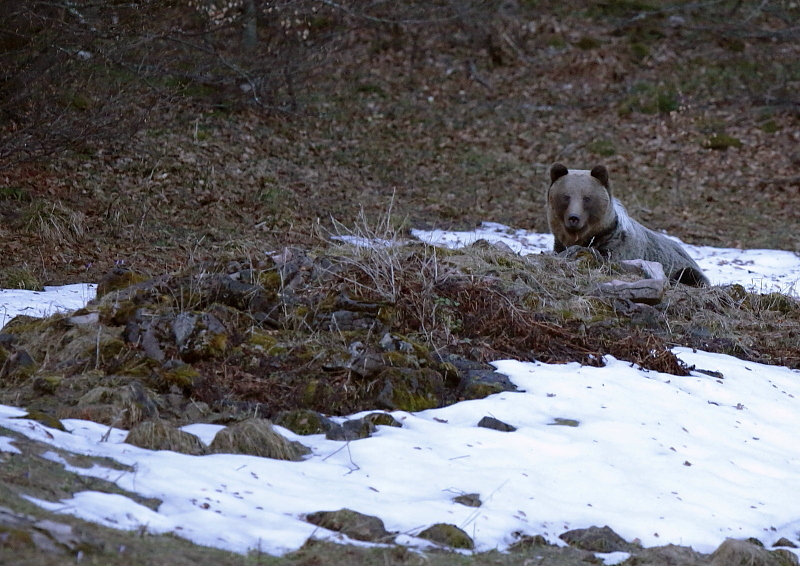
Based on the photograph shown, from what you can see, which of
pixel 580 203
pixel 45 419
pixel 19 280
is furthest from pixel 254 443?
pixel 580 203

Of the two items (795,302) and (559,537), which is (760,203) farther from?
(559,537)

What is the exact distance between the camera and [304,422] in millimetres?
4910

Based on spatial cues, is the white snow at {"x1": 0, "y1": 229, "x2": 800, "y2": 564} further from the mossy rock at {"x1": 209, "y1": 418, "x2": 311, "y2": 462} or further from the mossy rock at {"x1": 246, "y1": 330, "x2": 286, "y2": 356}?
the mossy rock at {"x1": 246, "y1": 330, "x2": 286, "y2": 356}

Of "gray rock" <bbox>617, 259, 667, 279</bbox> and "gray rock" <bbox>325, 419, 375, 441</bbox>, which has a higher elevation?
"gray rock" <bbox>617, 259, 667, 279</bbox>

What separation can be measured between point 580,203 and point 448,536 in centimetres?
604

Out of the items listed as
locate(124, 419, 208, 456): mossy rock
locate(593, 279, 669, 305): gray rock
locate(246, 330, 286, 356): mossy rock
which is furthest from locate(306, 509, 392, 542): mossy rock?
locate(593, 279, 669, 305): gray rock

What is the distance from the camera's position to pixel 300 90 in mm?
17688

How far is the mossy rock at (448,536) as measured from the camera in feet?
12.4

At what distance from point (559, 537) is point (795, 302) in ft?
18.0

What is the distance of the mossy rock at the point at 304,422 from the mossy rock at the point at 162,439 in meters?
0.59

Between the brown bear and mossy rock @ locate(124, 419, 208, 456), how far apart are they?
5.73m

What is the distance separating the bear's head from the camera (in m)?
9.31

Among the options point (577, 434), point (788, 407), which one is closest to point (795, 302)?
point (788, 407)

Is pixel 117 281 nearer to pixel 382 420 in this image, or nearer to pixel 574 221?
pixel 382 420
